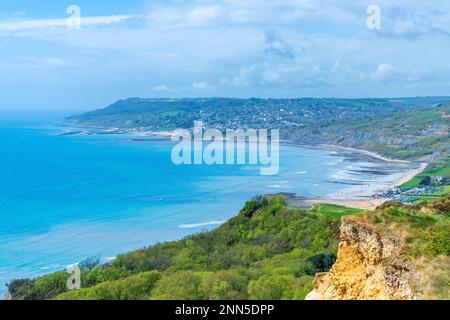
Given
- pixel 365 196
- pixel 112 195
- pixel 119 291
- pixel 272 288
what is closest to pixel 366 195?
pixel 365 196

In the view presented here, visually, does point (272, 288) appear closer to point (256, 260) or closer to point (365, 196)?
point (256, 260)

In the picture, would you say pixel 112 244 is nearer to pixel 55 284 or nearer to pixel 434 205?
pixel 55 284

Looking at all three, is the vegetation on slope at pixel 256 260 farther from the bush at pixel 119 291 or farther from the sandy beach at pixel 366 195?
the sandy beach at pixel 366 195

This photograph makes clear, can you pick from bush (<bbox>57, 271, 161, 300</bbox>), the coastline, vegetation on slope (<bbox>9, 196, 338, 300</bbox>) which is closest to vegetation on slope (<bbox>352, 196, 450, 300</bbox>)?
vegetation on slope (<bbox>9, 196, 338, 300</bbox>)

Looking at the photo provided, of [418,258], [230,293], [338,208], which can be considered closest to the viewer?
[418,258]

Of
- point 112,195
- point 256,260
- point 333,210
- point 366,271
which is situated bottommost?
point 112,195
